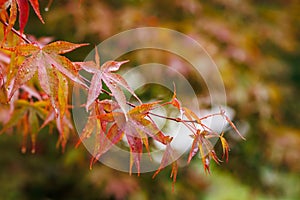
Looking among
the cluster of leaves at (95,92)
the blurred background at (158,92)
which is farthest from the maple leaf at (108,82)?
the blurred background at (158,92)

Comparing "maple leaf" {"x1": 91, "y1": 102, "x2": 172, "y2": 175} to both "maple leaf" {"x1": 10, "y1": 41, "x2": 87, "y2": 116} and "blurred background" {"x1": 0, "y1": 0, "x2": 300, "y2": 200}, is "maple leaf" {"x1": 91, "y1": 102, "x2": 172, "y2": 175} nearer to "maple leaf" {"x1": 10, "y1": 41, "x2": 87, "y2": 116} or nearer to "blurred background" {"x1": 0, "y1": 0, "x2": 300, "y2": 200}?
"maple leaf" {"x1": 10, "y1": 41, "x2": 87, "y2": 116}

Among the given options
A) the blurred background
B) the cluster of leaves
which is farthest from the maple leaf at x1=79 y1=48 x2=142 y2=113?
the blurred background

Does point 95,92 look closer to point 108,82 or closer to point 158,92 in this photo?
point 108,82

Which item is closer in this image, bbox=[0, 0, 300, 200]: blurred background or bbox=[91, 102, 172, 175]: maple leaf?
bbox=[91, 102, 172, 175]: maple leaf

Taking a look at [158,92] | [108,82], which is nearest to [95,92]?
[108,82]

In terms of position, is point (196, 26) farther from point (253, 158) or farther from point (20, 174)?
A: point (20, 174)

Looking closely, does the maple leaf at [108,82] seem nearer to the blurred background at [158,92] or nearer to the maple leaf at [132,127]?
the maple leaf at [132,127]

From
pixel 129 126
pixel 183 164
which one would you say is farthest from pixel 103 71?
pixel 183 164
